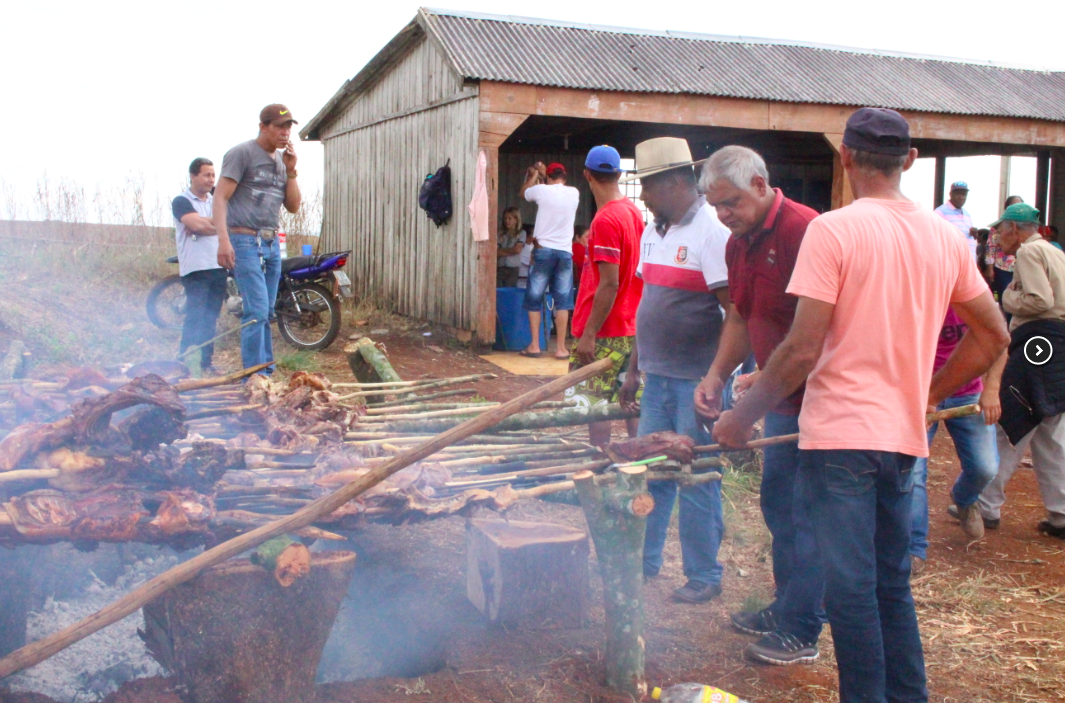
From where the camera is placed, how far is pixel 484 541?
3705mm

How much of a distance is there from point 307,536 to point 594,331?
1969 mm

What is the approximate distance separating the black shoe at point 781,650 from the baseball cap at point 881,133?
75.3 inches

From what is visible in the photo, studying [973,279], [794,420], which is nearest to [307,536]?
[794,420]

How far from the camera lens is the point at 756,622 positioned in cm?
364

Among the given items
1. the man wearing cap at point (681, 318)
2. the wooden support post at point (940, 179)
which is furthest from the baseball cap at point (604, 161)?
the wooden support post at point (940, 179)

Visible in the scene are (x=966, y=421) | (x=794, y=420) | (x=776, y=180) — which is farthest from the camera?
(x=776, y=180)

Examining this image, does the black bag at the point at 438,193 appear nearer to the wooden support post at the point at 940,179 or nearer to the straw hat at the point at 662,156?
the straw hat at the point at 662,156

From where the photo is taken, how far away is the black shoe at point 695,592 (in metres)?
3.92

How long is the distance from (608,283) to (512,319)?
5868 mm

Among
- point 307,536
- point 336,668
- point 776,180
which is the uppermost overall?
point 776,180

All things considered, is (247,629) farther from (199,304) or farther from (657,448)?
(199,304)

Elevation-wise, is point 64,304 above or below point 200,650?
above

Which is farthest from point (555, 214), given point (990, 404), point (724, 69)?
point (990, 404)

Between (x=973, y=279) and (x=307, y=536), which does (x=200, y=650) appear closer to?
(x=307, y=536)
